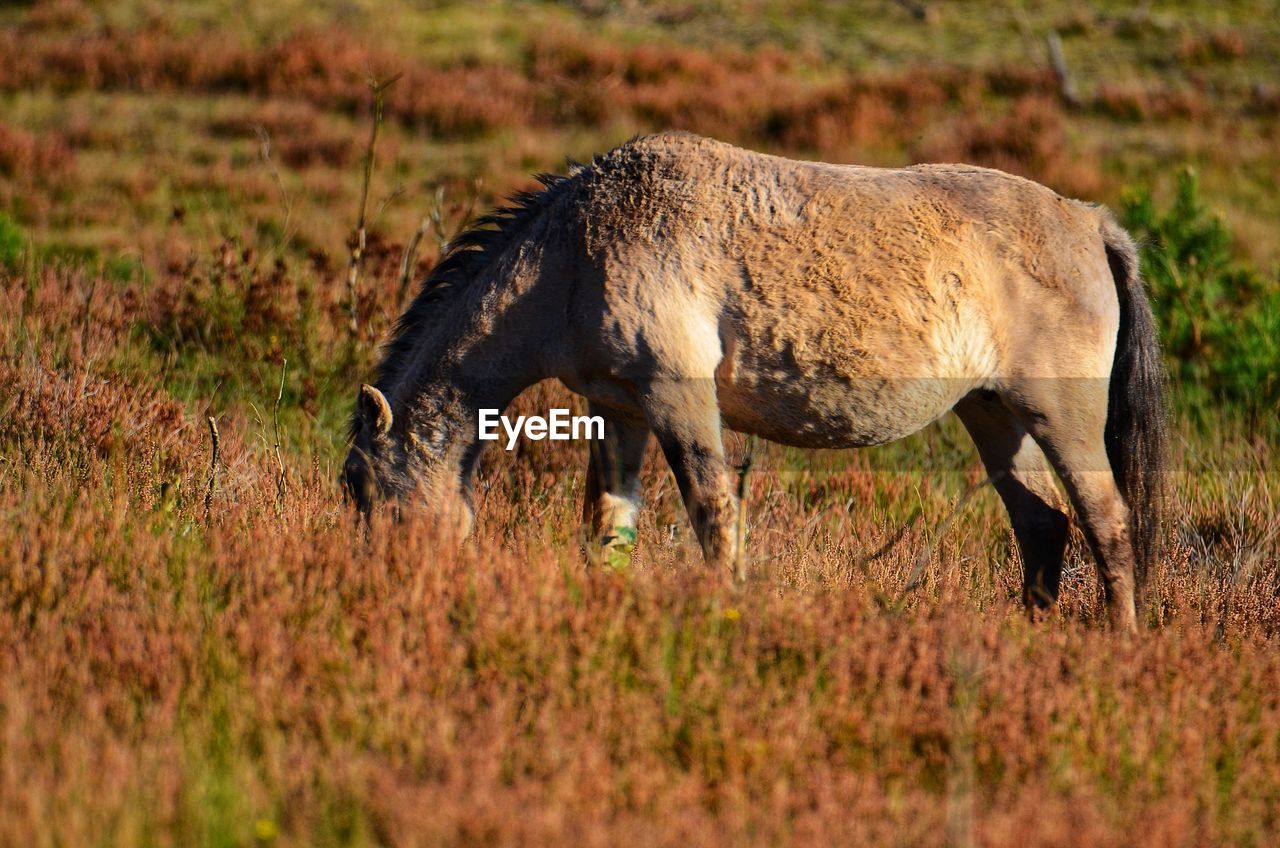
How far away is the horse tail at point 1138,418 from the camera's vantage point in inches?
217

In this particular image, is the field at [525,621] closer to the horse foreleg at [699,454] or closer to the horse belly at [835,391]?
the horse foreleg at [699,454]

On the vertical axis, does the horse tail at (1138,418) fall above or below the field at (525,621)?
above

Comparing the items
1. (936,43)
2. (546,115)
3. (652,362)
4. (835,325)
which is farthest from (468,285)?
(936,43)

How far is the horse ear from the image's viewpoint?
16.5 ft

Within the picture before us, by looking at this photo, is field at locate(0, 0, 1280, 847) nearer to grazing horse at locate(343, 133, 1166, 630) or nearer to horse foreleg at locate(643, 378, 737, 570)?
horse foreleg at locate(643, 378, 737, 570)

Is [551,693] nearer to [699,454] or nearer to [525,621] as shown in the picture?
[525,621]

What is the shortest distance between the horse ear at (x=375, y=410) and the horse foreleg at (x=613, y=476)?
0.95m

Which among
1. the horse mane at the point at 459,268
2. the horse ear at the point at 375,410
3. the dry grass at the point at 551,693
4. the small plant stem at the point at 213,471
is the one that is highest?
the horse mane at the point at 459,268

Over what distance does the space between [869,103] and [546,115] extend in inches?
165

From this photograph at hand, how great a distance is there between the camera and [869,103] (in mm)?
16078

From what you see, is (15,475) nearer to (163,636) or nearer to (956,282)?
(163,636)

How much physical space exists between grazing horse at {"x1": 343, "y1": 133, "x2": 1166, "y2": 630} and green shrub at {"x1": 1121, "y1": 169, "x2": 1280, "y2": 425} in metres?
3.84

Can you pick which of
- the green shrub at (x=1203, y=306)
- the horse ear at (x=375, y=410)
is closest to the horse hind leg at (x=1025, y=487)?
the horse ear at (x=375, y=410)

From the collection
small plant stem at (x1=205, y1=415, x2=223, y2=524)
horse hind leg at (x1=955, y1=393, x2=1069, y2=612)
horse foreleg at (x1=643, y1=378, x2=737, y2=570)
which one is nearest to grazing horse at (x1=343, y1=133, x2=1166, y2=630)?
horse foreleg at (x1=643, y1=378, x2=737, y2=570)
